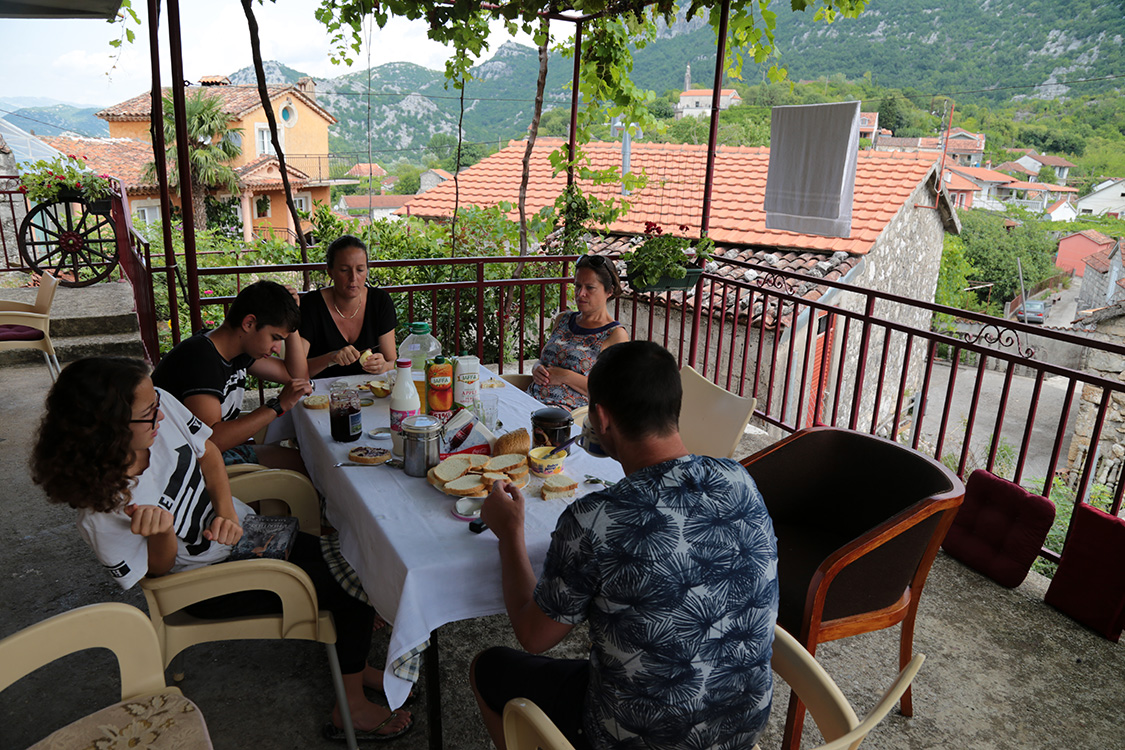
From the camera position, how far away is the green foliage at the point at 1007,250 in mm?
29562

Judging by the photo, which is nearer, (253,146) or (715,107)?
(715,107)

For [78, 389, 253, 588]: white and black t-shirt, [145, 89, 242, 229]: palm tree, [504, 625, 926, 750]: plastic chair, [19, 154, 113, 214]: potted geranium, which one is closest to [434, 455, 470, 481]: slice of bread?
[78, 389, 253, 588]: white and black t-shirt

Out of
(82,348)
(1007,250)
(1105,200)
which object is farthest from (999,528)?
(1007,250)

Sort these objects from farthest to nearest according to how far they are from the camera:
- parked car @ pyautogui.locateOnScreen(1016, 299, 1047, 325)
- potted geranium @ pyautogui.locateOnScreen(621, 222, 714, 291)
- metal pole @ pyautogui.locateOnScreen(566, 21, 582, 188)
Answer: parked car @ pyautogui.locateOnScreen(1016, 299, 1047, 325) < metal pole @ pyautogui.locateOnScreen(566, 21, 582, 188) < potted geranium @ pyautogui.locateOnScreen(621, 222, 714, 291)

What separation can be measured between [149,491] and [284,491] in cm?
64

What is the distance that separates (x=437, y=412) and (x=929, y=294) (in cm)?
1596

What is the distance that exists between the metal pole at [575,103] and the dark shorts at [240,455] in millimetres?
3152

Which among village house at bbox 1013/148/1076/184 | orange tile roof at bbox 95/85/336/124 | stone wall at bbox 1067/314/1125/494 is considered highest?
orange tile roof at bbox 95/85/336/124

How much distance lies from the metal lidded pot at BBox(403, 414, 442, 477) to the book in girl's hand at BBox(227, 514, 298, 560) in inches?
15.4

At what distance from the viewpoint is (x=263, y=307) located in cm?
220

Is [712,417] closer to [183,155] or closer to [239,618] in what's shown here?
[239,618]

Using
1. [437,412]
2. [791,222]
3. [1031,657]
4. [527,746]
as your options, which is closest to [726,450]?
[437,412]

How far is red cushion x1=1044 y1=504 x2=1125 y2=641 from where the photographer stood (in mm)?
2326

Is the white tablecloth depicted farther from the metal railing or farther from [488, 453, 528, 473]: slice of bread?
the metal railing
